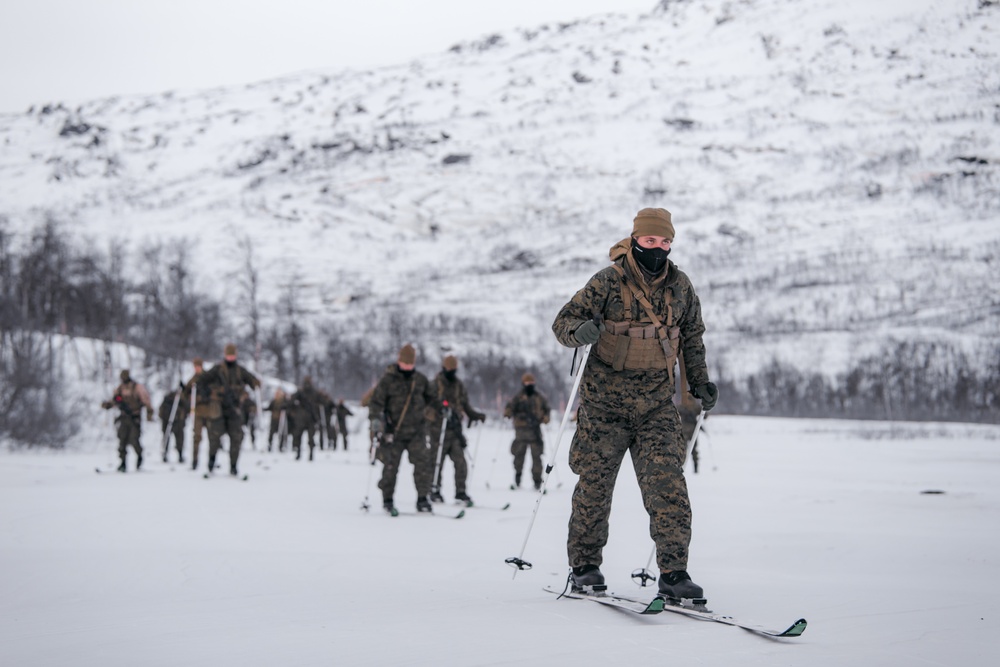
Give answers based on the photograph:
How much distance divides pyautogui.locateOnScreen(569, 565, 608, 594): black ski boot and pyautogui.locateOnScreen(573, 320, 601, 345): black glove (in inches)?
54.0

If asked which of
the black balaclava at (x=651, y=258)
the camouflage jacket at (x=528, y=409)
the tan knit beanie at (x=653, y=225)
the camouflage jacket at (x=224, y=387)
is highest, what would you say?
the tan knit beanie at (x=653, y=225)

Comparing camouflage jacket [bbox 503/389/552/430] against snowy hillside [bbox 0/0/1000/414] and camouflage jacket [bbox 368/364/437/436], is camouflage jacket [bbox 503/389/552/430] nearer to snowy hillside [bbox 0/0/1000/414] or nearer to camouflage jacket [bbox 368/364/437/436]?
camouflage jacket [bbox 368/364/437/436]

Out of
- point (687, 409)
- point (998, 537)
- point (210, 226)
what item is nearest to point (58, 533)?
point (998, 537)

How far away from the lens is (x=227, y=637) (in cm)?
433

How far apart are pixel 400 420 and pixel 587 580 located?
6811 millimetres

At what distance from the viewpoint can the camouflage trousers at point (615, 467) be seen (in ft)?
17.2

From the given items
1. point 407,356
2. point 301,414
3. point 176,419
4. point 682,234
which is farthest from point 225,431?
point 682,234

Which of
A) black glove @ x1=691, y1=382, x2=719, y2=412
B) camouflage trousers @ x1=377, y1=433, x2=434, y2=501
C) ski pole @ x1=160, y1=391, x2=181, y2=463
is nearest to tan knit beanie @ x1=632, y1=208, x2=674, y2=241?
black glove @ x1=691, y1=382, x2=719, y2=412

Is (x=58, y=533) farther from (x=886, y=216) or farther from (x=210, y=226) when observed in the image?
(x=886, y=216)

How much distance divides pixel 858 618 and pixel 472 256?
531ft

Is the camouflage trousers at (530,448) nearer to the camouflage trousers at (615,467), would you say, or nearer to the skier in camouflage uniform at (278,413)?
the camouflage trousers at (615,467)

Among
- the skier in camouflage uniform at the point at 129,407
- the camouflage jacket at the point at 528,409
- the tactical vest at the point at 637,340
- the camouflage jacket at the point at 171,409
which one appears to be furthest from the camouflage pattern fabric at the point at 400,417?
the camouflage jacket at the point at 171,409

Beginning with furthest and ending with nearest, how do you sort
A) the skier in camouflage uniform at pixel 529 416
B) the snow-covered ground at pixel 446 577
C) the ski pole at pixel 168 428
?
the ski pole at pixel 168 428 → the skier in camouflage uniform at pixel 529 416 → the snow-covered ground at pixel 446 577

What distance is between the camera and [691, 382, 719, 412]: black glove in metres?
5.40
